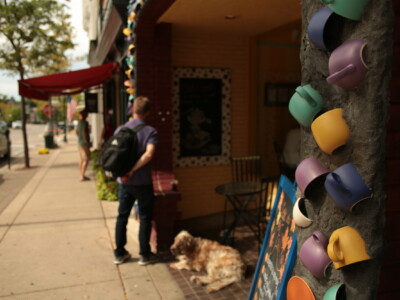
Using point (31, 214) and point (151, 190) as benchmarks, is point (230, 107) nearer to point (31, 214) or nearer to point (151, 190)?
point (151, 190)

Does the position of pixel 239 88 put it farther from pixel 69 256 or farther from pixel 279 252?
pixel 279 252

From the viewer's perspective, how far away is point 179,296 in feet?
12.7

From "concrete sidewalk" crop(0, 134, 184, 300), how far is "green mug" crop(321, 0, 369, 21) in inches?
126

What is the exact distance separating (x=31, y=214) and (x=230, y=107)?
4.00 m

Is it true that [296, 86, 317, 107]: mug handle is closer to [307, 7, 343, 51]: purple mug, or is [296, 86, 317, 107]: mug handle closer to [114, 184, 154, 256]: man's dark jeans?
[307, 7, 343, 51]: purple mug

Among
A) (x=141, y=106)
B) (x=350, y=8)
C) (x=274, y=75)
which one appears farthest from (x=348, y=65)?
(x=274, y=75)

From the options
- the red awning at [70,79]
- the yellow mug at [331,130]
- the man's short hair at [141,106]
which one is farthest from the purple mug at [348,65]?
the red awning at [70,79]

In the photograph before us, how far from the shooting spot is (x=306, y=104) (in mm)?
1732

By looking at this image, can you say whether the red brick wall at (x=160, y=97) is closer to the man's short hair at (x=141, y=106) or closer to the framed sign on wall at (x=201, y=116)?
the framed sign on wall at (x=201, y=116)

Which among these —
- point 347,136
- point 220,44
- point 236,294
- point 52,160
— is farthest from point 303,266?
point 52,160

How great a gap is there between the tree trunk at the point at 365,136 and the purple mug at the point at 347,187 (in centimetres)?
4

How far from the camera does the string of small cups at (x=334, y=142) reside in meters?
1.50

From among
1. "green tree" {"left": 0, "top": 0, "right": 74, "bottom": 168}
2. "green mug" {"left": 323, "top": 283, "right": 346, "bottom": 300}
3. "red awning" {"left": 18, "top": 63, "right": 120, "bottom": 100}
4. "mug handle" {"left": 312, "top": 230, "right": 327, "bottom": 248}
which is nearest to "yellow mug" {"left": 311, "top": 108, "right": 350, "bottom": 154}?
"mug handle" {"left": 312, "top": 230, "right": 327, "bottom": 248}

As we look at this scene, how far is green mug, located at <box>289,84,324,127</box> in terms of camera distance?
1.71 meters
